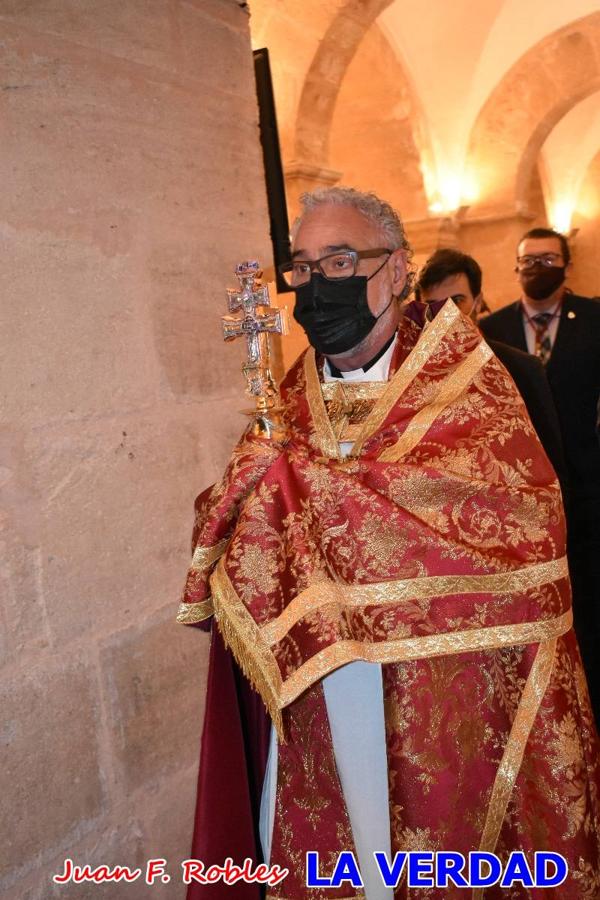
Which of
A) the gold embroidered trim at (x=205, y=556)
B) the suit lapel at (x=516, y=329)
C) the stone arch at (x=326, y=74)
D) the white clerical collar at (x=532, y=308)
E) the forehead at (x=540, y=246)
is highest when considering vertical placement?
the stone arch at (x=326, y=74)

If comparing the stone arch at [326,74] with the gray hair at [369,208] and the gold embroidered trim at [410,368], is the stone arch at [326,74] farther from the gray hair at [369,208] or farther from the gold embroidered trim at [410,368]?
the gold embroidered trim at [410,368]

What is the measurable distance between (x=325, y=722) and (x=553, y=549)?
0.63m

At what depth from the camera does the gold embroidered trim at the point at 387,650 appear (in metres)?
1.70

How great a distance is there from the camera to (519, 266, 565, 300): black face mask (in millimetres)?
4242

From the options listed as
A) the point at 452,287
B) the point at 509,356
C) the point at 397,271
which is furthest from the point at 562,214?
the point at 397,271

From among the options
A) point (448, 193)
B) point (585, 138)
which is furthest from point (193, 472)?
point (585, 138)

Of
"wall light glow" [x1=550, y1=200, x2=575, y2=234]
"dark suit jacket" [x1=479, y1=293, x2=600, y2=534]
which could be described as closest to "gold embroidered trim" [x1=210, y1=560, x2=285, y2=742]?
"dark suit jacket" [x1=479, y1=293, x2=600, y2=534]

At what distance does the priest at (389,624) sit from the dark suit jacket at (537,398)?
0.71 m

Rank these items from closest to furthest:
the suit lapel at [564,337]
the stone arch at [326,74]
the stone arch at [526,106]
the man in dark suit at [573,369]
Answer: the man in dark suit at [573,369]
the suit lapel at [564,337]
the stone arch at [326,74]
the stone arch at [526,106]

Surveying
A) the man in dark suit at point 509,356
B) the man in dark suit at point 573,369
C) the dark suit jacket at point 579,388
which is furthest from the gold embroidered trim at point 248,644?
the dark suit jacket at point 579,388

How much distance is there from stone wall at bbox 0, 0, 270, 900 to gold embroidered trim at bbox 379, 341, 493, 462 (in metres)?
0.98

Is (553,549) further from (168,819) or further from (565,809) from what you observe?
(168,819)

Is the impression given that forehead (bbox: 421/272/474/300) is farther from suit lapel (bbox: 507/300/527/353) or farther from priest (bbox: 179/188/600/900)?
priest (bbox: 179/188/600/900)

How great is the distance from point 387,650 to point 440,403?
0.58m
